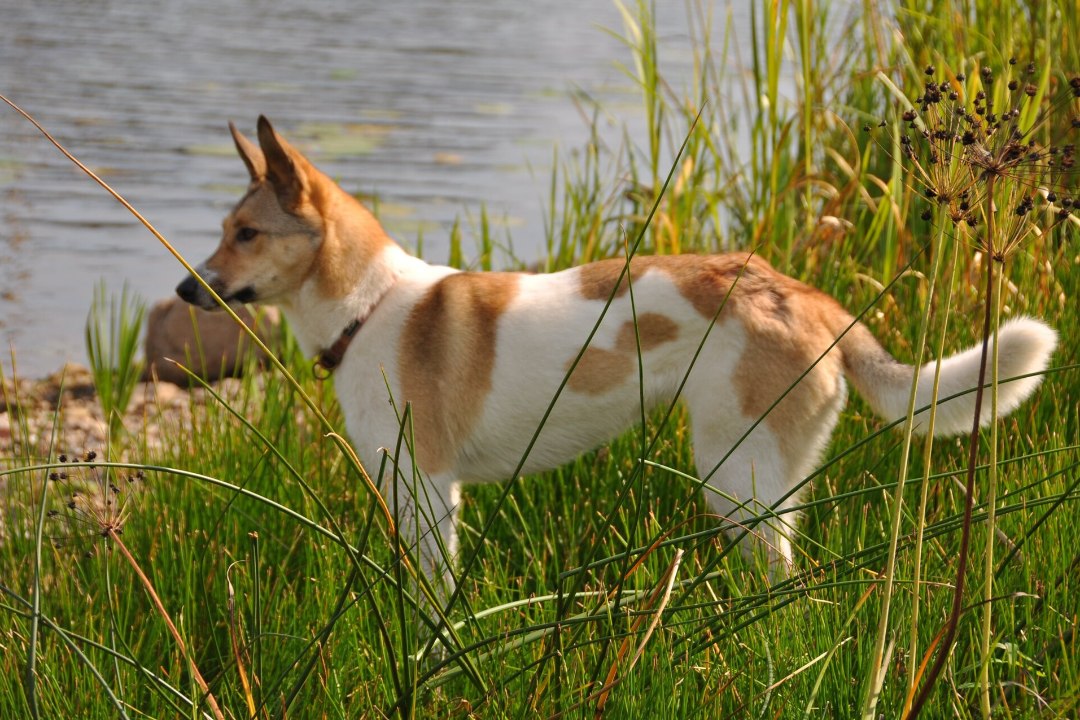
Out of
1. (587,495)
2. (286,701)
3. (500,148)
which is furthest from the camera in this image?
(500,148)

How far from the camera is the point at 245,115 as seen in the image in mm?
14836

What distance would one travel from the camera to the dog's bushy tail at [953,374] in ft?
10.1

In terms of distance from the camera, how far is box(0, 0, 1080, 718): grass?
214 cm

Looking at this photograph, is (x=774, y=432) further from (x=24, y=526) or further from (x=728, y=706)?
(x=24, y=526)

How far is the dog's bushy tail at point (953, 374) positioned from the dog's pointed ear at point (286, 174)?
1874 mm

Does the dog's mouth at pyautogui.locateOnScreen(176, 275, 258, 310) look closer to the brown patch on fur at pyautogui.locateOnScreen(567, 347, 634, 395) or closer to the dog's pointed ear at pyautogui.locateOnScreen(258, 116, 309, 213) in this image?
the dog's pointed ear at pyautogui.locateOnScreen(258, 116, 309, 213)

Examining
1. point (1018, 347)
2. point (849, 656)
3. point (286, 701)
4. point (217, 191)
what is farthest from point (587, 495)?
point (217, 191)

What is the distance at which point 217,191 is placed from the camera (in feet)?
37.9

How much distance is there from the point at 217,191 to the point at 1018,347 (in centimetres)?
957

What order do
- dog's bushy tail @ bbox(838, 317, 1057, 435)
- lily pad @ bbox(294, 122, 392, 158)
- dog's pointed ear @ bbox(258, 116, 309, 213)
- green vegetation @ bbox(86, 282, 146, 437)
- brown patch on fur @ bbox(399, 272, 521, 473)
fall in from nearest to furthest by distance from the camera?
dog's bushy tail @ bbox(838, 317, 1057, 435) → brown patch on fur @ bbox(399, 272, 521, 473) → dog's pointed ear @ bbox(258, 116, 309, 213) → green vegetation @ bbox(86, 282, 146, 437) → lily pad @ bbox(294, 122, 392, 158)

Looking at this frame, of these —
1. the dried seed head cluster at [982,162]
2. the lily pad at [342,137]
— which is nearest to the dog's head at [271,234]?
the dried seed head cluster at [982,162]

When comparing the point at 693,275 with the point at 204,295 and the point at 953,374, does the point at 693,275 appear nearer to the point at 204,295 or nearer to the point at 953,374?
the point at 953,374

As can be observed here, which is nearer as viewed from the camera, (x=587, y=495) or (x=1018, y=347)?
(x=1018, y=347)

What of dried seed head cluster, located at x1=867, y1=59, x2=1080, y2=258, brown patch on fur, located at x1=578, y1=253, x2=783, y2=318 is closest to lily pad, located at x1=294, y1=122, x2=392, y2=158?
brown patch on fur, located at x1=578, y1=253, x2=783, y2=318
